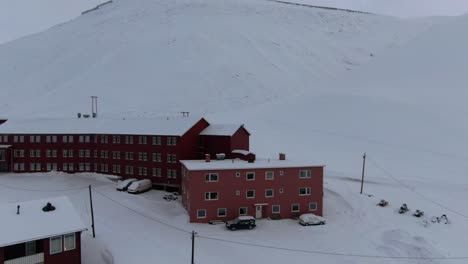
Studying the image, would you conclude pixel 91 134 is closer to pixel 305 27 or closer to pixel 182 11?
pixel 182 11

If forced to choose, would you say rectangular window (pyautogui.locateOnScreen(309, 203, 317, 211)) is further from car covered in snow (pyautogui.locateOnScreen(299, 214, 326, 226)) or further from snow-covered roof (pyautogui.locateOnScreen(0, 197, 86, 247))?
snow-covered roof (pyautogui.locateOnScreen(0, 197, 86, 247))

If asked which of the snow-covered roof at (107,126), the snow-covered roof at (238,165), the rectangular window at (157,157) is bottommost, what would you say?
the rectangular window at (157,157)

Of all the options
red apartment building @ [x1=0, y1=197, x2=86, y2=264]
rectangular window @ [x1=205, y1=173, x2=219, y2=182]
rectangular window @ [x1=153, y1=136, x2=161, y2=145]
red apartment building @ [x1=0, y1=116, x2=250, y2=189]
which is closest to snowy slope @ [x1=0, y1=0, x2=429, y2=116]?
red apartment building @ [x1=0, y1=116, x2=250, y2=189]

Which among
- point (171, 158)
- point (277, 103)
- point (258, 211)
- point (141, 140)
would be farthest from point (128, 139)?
point (277, 103)

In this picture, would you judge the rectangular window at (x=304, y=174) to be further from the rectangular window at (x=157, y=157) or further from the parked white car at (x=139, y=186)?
the parked white car at (x=139, y=186)

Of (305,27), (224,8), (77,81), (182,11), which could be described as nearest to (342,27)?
A: (305,27)

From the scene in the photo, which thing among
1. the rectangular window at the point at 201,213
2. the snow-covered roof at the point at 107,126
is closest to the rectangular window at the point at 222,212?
the rectangular window at the point at 201,213
